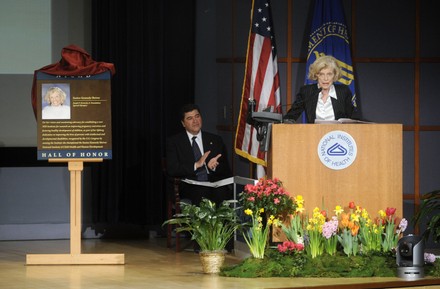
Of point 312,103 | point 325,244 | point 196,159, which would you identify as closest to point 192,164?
point 196,159

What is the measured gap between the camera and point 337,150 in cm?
736

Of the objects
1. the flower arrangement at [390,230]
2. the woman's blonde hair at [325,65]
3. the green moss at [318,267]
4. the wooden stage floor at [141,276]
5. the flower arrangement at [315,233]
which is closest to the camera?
the wooden stage floor at [141,276]

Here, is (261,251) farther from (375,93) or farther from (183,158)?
(375,93)

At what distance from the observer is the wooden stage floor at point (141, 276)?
21.9ft

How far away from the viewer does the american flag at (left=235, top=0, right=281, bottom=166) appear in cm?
900

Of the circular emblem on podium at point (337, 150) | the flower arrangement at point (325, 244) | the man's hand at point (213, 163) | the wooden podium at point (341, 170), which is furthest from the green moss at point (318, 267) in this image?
the man's hand at point (213, 163)

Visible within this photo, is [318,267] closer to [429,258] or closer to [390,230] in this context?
[390,230]

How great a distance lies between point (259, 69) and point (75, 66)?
168 cm

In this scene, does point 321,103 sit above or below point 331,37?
below

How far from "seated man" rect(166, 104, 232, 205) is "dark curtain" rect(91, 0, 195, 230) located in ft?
2.72

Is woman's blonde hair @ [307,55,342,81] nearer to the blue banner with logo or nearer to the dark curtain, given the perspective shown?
the blue banner with logo

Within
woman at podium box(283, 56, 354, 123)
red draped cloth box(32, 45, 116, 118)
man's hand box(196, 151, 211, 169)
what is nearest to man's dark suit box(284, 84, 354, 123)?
woman at podium box(283, 56, 354, 123)

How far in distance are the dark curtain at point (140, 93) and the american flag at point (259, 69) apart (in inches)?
45.9

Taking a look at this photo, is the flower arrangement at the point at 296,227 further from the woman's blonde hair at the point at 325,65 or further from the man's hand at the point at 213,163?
the man's hand at the point at 213,163
